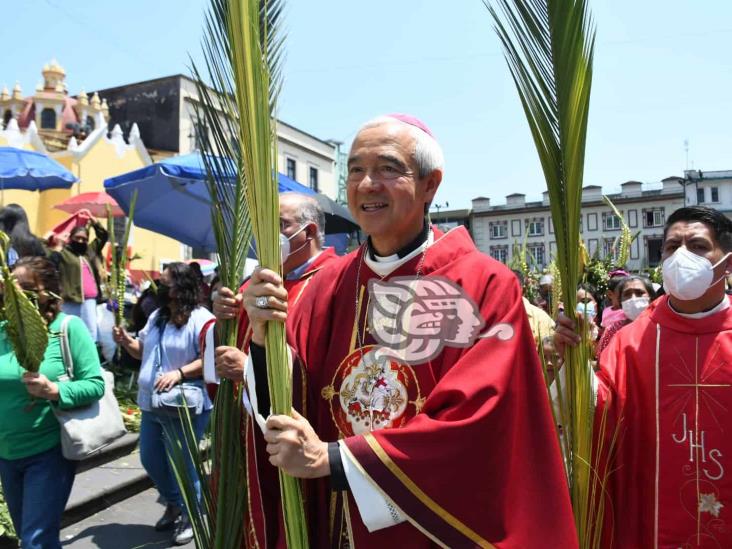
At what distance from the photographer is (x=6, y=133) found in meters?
20.0

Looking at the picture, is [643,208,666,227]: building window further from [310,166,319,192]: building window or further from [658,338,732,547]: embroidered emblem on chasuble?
[658,338,732,547]: embroidered emblem on chasuble

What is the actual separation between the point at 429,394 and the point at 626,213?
60.0 metres

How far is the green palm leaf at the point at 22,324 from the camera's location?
307 centimetres

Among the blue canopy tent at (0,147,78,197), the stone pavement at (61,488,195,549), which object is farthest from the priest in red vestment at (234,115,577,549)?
the blue canopy tent at (0,147,78,197)

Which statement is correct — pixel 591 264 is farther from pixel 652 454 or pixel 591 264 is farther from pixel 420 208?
pixel 420 208

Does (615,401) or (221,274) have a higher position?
(221,274)

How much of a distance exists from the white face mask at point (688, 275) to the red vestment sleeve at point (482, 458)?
3.51 ft

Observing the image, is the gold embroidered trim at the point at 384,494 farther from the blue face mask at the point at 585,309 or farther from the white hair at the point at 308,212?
the white hair at the point at 308,212

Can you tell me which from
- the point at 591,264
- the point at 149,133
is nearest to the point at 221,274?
the point at 591,264

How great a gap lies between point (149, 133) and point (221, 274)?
1087 inches

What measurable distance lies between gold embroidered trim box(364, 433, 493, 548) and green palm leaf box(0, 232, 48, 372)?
206 cm

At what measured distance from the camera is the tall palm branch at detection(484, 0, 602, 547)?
2.24m

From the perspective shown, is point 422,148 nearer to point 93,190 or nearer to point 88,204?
point 88,204

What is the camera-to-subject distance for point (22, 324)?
3.14m
